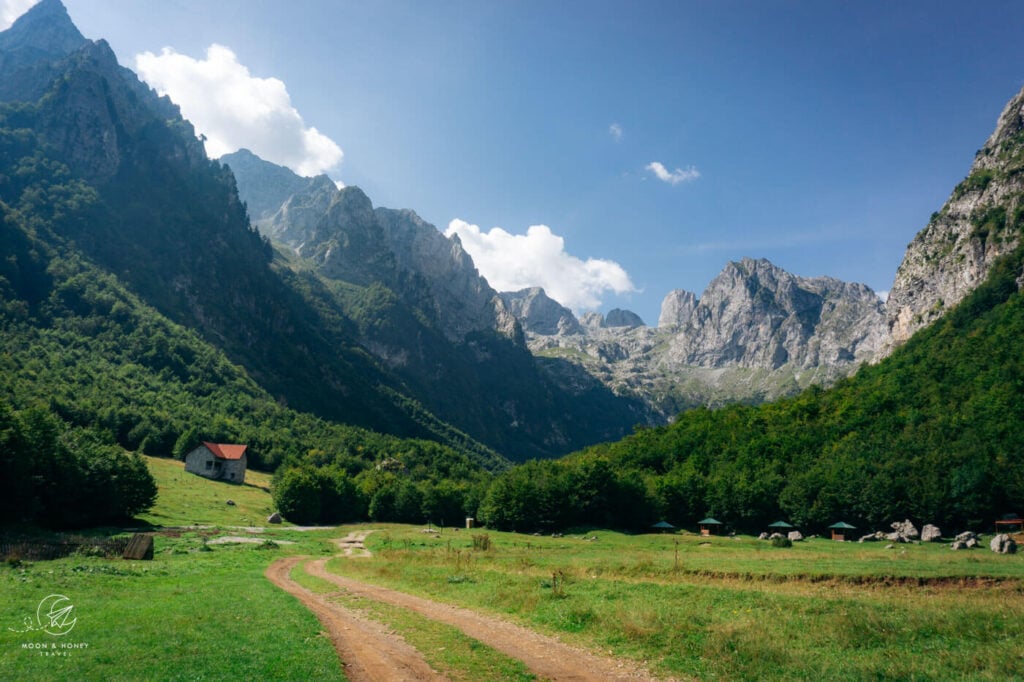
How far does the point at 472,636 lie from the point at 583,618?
4.74 m

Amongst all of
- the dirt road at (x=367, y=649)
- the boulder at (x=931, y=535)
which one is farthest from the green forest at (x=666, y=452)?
the dirt road at (x=367, y=649)

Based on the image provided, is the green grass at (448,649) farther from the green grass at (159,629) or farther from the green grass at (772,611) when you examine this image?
the green grass at (772,611)

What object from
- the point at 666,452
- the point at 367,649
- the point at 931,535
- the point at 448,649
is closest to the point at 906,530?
the point at 931,535

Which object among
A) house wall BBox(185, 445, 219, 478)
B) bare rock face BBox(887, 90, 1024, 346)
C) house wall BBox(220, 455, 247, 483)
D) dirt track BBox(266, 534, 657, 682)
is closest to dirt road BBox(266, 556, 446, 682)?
dirt track BBox(266, 534, 657, 682)

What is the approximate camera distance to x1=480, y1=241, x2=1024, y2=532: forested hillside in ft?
252

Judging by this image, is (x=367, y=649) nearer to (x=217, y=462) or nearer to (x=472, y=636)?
(x=472, y=636)

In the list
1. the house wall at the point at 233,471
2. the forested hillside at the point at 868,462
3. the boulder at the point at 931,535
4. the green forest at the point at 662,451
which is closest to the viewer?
the boulder at the point at 931,535

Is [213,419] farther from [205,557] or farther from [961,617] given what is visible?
[961,617]

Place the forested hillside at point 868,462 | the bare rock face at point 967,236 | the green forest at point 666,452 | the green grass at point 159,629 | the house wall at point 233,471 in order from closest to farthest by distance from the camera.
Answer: the green grass at point 159,629
the green forest at point 666,452
the forested hillside at point 868,462
the house wall at point 233,471
the bare rock face at point 967,236

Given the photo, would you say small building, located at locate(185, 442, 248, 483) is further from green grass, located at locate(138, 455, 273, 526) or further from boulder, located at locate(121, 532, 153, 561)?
boulder, located at locate(121, 532, 153, 561)

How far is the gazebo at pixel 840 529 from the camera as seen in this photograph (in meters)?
75.1

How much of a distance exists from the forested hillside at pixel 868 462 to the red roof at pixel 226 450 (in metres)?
68.9

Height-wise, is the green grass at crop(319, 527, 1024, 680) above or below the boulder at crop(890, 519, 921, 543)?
above

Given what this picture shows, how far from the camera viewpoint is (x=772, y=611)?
20891mm
